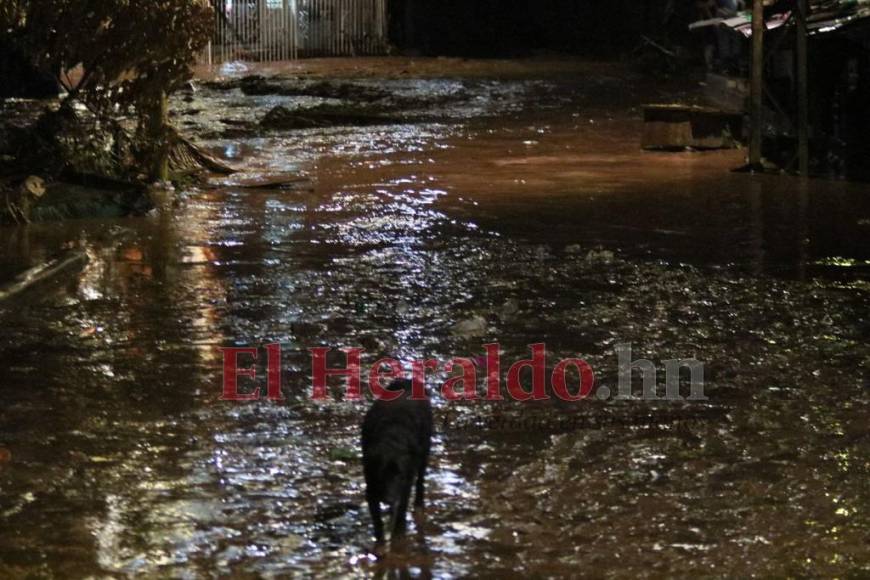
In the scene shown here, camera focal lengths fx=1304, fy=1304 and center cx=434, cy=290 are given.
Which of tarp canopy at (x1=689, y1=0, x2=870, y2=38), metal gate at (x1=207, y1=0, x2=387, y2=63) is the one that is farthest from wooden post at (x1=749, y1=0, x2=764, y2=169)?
metal gate at (x1=207, y1=0, x2=387, y2=63)

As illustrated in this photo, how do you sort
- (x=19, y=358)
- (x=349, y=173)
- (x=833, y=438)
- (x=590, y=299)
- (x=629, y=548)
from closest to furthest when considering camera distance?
(x=629, y=548), (x=833, y=438), (x=19, y=358), (x=590, y=299), (x=349, y=173)

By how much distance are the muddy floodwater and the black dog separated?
0.62ft

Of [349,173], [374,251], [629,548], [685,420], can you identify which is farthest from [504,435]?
[349,173]

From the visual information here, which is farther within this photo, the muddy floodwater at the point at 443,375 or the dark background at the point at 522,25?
the dark background at the point at 522,25

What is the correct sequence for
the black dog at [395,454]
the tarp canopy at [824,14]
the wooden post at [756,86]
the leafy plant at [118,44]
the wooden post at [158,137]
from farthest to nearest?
the tarp canopy at [824,14] → the wooden post at [756,86] → the wooden post at [158,137] → the leafy plant at [118,44] → the black dog at [395,454]

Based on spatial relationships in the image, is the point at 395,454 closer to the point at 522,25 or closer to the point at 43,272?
the point at 43,272

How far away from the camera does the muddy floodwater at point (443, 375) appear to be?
213 inches

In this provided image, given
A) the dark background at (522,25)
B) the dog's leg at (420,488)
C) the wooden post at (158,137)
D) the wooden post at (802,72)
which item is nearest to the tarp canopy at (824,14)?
the wooden post at (802,72)

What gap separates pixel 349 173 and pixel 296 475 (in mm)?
10315

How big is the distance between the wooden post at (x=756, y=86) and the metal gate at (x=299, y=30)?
71.2ft

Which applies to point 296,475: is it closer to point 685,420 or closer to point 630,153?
point 685,420

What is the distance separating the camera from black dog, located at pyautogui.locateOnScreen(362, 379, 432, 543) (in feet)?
16.8

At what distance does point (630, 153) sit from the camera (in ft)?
59.9

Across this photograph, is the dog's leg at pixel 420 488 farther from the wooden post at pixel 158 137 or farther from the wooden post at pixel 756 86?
the wooden post at pixel 756 86
